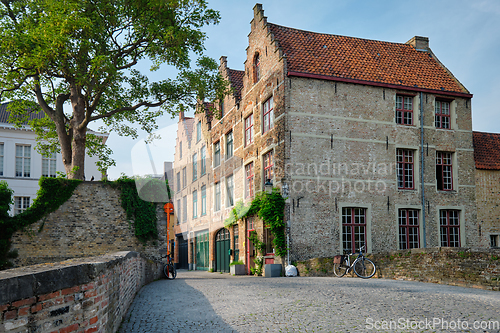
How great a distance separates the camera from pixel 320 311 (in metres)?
6.90

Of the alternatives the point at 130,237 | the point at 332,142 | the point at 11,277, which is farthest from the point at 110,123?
the point at 11,277

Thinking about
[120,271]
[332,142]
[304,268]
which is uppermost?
[332,142]

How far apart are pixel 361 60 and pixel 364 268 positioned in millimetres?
10906

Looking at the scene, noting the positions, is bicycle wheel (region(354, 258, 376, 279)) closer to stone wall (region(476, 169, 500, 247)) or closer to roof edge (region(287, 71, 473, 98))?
roof edge (region(287, 71, 473, 98))

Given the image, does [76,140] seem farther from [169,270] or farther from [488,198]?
[488,198]

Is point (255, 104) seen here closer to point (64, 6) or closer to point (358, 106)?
point (358, 106)

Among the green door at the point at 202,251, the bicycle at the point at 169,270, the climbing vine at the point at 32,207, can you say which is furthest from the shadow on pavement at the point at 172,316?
the green door at the point at 202,251

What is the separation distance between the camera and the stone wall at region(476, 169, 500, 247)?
2092 cm

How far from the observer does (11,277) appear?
279 centimetres

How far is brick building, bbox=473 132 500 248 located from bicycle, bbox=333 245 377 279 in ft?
33.2

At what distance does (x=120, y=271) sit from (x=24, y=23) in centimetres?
1442

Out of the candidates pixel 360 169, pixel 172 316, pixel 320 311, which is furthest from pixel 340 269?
pixel 172 316

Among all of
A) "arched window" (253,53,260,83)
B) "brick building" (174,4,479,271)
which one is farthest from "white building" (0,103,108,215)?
"brick building" (174,4,479,271)

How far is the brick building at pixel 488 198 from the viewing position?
68.6 feet
